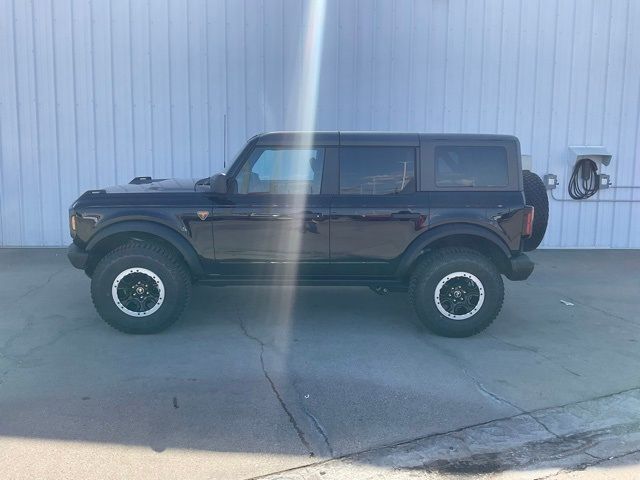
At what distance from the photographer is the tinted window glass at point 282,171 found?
5.56 meters

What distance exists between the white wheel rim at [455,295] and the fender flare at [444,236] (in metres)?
0.35

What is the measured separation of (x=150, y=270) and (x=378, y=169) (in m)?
2.27

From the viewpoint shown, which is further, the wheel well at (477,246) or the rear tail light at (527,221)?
the wheel well at (477,246)

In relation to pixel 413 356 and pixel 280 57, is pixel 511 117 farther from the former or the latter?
pixel 413 356

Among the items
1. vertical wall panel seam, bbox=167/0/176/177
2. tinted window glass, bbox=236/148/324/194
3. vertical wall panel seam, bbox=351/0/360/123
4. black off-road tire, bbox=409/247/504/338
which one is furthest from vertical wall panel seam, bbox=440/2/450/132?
tinted window glass, bbox=236/148/324/194

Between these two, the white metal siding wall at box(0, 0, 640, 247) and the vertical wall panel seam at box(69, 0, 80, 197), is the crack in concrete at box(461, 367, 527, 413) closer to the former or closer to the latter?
the white metal siding wall at box(0, 0, 640, 247)

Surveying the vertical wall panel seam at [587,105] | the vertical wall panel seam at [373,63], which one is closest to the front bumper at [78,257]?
the vertical wall panel seam at [373,63]

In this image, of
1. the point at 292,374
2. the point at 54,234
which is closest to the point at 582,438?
the point at 292,374

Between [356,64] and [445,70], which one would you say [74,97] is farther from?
[445,70]

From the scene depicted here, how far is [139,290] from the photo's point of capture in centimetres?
557

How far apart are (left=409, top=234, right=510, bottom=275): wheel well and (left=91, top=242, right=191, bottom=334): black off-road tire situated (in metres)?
2.15

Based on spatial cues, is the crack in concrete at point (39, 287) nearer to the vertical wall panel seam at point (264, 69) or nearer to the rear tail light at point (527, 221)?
the vertical wall panel seam at point (264, 69)

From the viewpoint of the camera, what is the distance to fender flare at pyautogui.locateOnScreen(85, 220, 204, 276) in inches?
216

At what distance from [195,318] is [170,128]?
4452 millimetres
